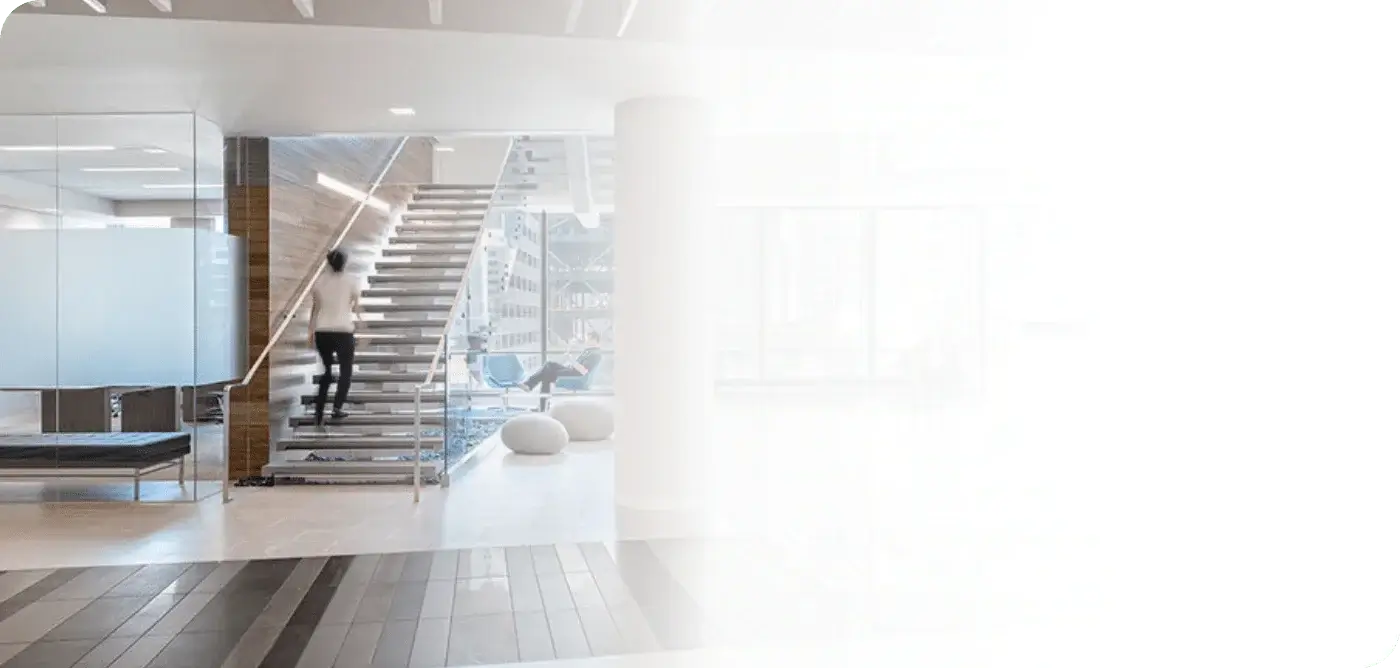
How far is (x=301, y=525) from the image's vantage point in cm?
537

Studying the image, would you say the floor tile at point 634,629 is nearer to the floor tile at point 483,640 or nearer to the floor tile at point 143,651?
the floor tile at point 483,640

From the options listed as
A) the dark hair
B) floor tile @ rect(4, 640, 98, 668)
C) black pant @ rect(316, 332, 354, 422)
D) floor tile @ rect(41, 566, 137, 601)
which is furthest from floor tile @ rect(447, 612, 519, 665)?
the dark hair

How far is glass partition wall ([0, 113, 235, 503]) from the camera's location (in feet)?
19.1

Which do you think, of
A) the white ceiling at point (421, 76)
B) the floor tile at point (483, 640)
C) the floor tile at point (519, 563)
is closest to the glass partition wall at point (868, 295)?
the white ceiling at point (421, 76)

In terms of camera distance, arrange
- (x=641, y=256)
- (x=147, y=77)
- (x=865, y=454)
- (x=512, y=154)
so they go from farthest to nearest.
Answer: (x=512, y=154) → (x=641, y=256) → (x=147, y=77) → (x=865, y=454)

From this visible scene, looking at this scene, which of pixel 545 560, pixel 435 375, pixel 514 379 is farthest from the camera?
pixel 514 379

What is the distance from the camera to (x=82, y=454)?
19.5 ft

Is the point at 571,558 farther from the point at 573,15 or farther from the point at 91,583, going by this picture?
the point at 573,15

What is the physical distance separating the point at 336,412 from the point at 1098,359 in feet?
19.6

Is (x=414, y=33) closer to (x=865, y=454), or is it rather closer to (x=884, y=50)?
(x=884, y=50)

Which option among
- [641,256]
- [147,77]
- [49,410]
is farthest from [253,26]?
[49,410]

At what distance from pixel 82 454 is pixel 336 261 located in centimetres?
225

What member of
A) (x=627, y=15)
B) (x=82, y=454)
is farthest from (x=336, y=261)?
(x=627, y=15)

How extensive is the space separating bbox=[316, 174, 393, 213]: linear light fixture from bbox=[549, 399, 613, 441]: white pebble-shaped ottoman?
236 centimetres
